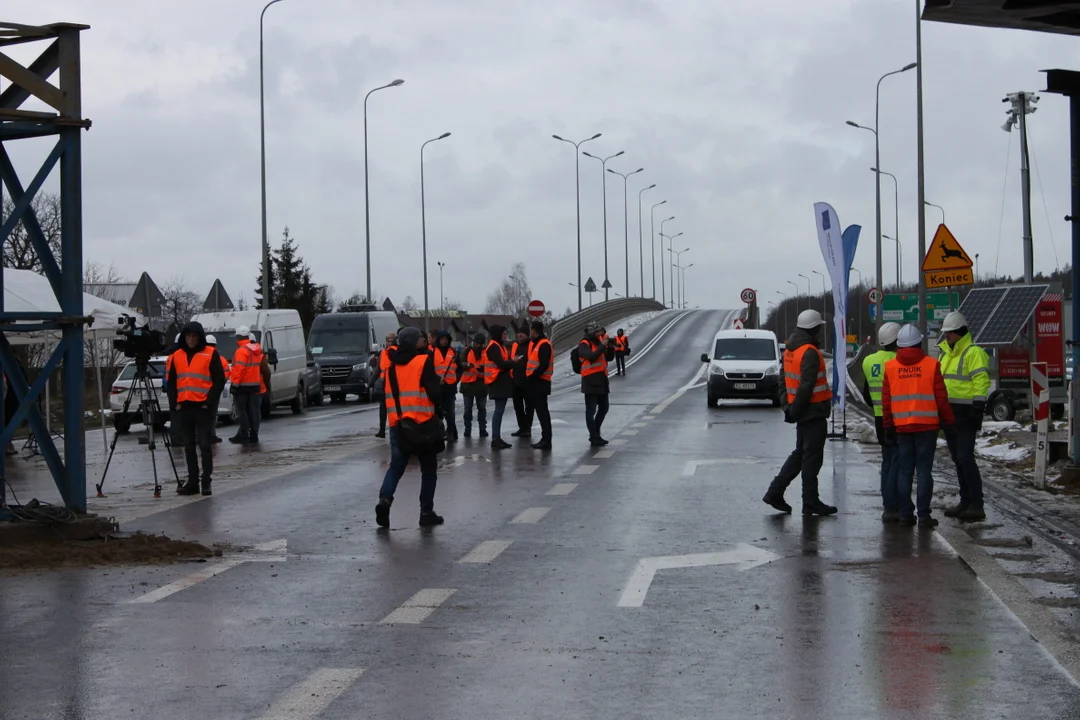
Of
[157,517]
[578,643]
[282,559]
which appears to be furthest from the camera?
[157,517]

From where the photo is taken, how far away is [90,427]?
3116 centimetres

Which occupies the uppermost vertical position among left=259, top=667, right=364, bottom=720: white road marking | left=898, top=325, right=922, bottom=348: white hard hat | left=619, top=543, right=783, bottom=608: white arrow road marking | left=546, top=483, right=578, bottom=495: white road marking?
left=898, top=325, right=922, bottom=348: white hard hat

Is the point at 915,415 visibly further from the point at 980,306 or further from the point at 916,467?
the point at 980,306

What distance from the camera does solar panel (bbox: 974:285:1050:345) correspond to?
1055 inches

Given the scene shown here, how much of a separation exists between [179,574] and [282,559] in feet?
2.85

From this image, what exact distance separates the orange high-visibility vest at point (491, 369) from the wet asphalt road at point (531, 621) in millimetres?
6675

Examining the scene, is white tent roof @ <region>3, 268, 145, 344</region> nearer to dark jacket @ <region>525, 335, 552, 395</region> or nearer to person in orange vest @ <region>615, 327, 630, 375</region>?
dark jacket @ <region>525, 335, 552, 395</region>

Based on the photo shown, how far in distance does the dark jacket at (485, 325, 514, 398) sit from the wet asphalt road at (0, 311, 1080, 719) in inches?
252

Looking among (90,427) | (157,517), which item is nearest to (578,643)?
(157,517)

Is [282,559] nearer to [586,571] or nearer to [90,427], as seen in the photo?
[586,571]

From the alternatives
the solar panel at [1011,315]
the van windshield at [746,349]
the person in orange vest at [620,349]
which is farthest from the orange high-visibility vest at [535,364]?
the person in orange vest at [620,349]

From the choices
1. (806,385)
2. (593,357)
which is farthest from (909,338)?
(593,357)

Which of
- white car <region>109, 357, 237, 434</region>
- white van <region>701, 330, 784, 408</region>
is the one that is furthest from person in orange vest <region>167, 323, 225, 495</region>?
white van <region>701, 330, 784, 408</region>

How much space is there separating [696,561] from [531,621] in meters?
2.51
